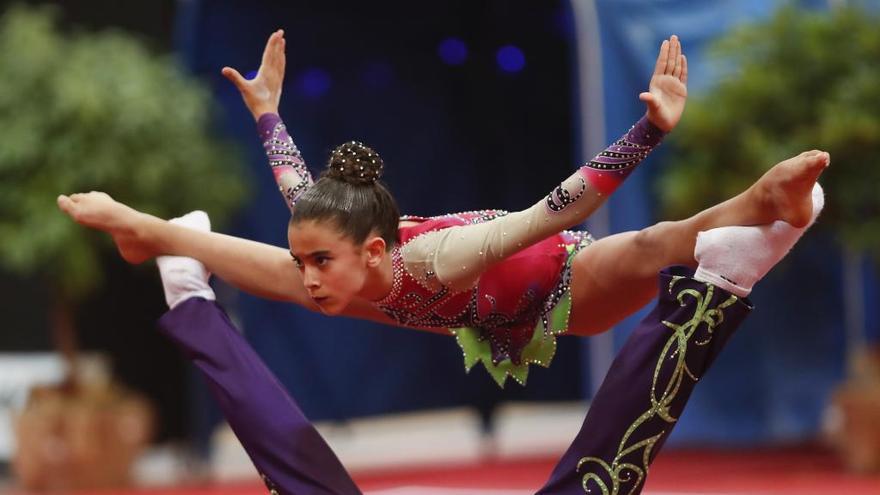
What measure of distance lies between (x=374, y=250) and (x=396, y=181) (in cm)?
386

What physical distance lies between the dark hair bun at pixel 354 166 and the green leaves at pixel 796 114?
2.73 metres

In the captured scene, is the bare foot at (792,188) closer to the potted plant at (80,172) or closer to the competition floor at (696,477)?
the competition floor at (696,477)

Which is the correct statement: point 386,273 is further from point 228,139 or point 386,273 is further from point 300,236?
point 228,139

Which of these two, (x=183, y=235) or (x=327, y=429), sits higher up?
(x=327, y=429)

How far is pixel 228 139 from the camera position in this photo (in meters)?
5.69

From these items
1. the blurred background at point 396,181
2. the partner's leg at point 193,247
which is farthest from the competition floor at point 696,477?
the partner's leg at point 193,247

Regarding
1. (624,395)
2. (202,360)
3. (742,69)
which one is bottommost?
(624,395)

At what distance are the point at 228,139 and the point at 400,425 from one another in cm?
247

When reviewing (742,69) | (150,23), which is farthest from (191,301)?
(150,23)

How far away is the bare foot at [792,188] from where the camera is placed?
2176 mm

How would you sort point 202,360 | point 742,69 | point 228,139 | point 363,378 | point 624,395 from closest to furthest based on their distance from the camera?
point 624,395 → point 202,360 → point 742,69 → point 228,139 → point 363,378

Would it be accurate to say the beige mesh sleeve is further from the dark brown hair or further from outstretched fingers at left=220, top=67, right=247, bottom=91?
outstretched fingers at left=220, top=67, right=247, bottom=91

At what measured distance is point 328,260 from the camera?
2477 millimetres

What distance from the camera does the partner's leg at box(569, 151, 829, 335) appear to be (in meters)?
2.21
